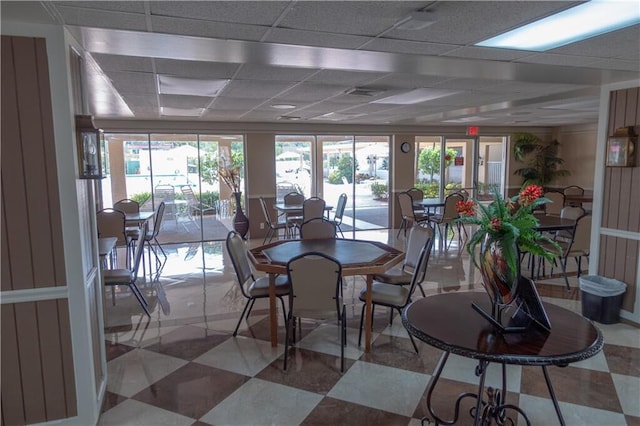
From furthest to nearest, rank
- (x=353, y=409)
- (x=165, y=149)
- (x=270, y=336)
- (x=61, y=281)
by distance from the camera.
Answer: (x=165, y=149)
(x=270, y=336)
(x=353, y=409)
(x=61, y=281)

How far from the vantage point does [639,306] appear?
12.7 ft

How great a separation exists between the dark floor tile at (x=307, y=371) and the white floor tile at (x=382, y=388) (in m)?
0.08

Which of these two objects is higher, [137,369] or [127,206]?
Result: [127,206]

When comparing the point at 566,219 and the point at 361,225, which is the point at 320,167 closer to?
the point at 361,225

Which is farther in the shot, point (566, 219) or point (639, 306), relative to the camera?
point (566, 219)

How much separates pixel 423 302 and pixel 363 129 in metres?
7.07

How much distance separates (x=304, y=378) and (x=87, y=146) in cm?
207

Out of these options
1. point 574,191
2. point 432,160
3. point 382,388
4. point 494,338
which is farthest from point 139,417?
point 574,191

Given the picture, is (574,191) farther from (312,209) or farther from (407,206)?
(312,209)

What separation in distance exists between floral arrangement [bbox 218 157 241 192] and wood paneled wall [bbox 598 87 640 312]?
20.6ft

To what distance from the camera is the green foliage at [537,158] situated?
10.4m

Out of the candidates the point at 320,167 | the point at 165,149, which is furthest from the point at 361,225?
the point at 165,149

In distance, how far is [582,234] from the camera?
4.87m

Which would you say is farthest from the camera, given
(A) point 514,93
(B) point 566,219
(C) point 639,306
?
(B) point 566,219
